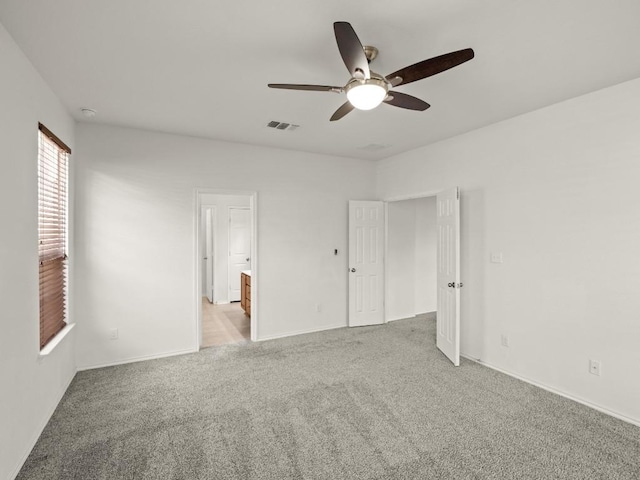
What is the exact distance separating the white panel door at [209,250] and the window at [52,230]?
381 centimetres

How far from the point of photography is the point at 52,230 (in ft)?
9.68

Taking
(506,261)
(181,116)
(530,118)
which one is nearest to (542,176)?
(530,118)

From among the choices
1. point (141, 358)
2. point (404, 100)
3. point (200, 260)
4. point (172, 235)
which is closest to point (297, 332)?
point (200, 260)

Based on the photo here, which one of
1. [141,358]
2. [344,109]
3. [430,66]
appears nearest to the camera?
[430,66]

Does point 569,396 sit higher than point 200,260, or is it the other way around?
point 200,260

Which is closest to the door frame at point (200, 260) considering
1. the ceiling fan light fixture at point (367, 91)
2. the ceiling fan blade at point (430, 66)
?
the ceiling fan light fixture at point (367, 91)

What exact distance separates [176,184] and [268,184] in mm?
1175

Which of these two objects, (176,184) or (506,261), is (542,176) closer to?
(506,261)

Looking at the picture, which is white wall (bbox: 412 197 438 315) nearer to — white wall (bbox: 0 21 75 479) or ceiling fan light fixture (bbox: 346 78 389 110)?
ceiling fan light fixture (bbox: 346 78 389 110)

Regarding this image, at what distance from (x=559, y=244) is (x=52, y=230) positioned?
14.8 feet

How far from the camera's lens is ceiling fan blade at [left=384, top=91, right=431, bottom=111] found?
2.17 m

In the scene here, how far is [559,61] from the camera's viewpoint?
233cm

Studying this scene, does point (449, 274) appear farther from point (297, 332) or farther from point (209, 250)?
point (209, 250)

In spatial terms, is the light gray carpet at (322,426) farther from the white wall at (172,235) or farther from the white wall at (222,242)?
the white wall at (222,242)
